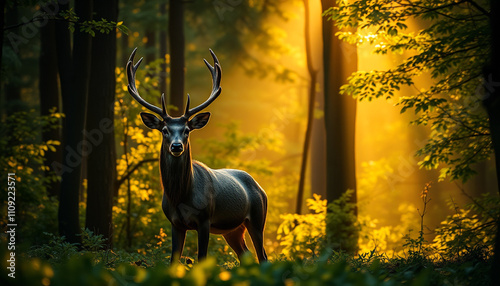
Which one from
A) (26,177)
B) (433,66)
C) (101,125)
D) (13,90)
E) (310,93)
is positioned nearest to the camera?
(433,66)

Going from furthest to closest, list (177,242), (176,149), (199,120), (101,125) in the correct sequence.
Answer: (101,125)
(199,120)
(177,242)
(176,149)

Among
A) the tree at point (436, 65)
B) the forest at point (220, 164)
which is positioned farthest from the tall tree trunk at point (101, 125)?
the tree at point (436, 65)

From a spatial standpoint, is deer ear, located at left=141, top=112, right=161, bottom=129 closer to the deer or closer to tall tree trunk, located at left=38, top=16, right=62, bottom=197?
the deer

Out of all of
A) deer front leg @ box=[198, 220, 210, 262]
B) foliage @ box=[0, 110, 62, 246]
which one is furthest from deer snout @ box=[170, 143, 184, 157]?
foliage @ box=[0, 110, 62, 246]

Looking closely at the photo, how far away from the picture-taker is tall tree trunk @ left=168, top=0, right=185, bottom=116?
545 inches

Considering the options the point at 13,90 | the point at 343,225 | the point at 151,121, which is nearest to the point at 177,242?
the point at 151,121

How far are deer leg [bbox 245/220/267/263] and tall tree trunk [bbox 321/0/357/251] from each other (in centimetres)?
388

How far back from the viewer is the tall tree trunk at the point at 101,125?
31.4ft

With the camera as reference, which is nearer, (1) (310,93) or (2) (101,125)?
(2) (101,125)

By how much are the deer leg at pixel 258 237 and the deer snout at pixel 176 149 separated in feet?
5.90

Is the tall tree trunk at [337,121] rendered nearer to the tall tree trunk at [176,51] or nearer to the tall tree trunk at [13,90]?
the tall tree trunk at [176,51]

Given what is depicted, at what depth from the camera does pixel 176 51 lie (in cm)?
1395

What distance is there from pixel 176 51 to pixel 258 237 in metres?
7.85

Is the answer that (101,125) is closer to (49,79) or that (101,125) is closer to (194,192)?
(194,192)
